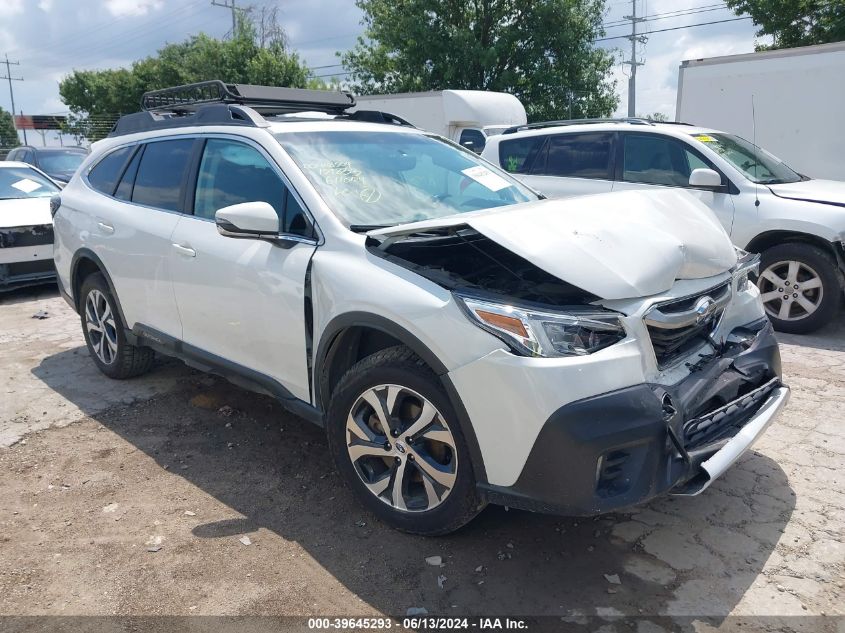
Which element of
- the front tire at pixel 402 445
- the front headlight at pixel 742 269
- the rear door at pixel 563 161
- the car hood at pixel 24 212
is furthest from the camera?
the car hood at pixel 24 212

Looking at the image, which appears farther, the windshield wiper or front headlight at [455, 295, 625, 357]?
the windshield wiper

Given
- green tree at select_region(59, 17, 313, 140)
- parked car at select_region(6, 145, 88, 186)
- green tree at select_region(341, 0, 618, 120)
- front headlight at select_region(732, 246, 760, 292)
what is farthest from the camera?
green tree at select_region(59, 17, 313, 140)

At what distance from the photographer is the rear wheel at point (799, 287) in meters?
5.89

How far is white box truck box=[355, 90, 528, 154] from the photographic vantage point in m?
12.2

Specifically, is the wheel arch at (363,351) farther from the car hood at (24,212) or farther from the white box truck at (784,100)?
the white box truck at (784,100)

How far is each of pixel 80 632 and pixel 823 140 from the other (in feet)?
33.9

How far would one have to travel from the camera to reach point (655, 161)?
6.83 m

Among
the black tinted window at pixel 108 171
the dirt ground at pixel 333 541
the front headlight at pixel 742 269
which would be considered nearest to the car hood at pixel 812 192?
the dirt ground at pixel 333 541

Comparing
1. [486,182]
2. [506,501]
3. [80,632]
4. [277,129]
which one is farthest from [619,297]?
[80,632]

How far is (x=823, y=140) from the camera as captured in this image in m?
9.48

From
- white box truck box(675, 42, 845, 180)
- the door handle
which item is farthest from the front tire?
white box truck box(675, 42, 845, 180)

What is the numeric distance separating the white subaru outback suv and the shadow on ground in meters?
0.22

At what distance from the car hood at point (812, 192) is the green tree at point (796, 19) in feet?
46.7

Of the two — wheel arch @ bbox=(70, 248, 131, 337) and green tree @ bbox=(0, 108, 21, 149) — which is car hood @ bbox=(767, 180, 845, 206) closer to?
wheel arch @ bbox=(70, 248, 131, 337)
